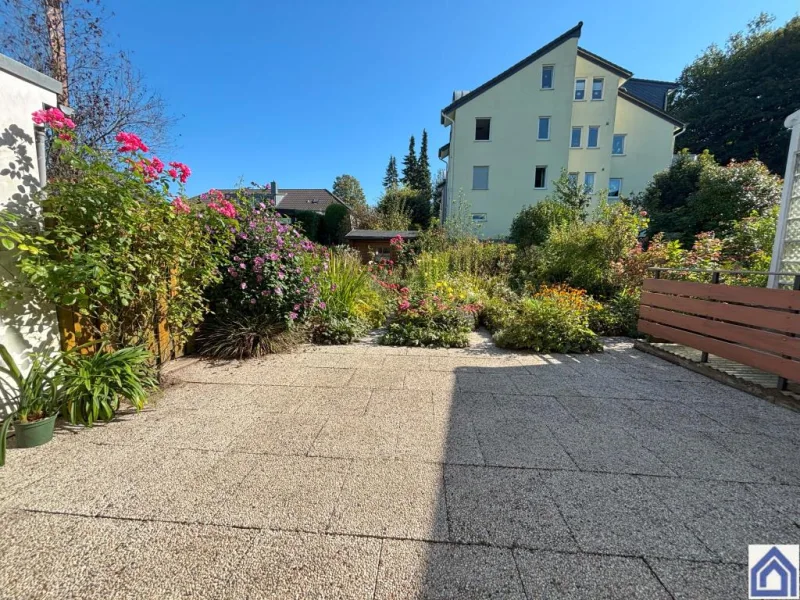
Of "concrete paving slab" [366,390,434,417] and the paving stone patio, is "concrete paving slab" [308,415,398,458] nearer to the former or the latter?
the paving stone patio

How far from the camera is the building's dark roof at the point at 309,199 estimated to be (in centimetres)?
2828

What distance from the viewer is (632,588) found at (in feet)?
3.94

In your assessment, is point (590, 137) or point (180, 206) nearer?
point (180, 206)

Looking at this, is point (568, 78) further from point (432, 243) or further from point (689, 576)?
point (689, 576)

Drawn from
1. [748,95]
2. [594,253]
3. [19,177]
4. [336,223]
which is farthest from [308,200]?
[748,95]

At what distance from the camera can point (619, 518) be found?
1530 mm

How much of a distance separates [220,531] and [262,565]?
0.30 metres

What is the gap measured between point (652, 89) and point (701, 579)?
26502 mm

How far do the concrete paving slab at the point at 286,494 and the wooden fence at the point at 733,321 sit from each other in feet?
12.8

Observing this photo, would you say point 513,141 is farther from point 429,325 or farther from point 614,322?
point 429,325

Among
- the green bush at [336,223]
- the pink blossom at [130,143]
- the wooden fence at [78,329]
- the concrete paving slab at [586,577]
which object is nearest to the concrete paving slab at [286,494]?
the concrete paving slab at [586,577]

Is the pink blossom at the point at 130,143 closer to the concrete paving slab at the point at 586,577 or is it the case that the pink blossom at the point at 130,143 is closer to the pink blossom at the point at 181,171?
the pink blossom at the point at 181,171

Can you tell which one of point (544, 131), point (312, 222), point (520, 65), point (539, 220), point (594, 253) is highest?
point (520, 65)

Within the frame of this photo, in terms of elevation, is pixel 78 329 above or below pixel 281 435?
above
